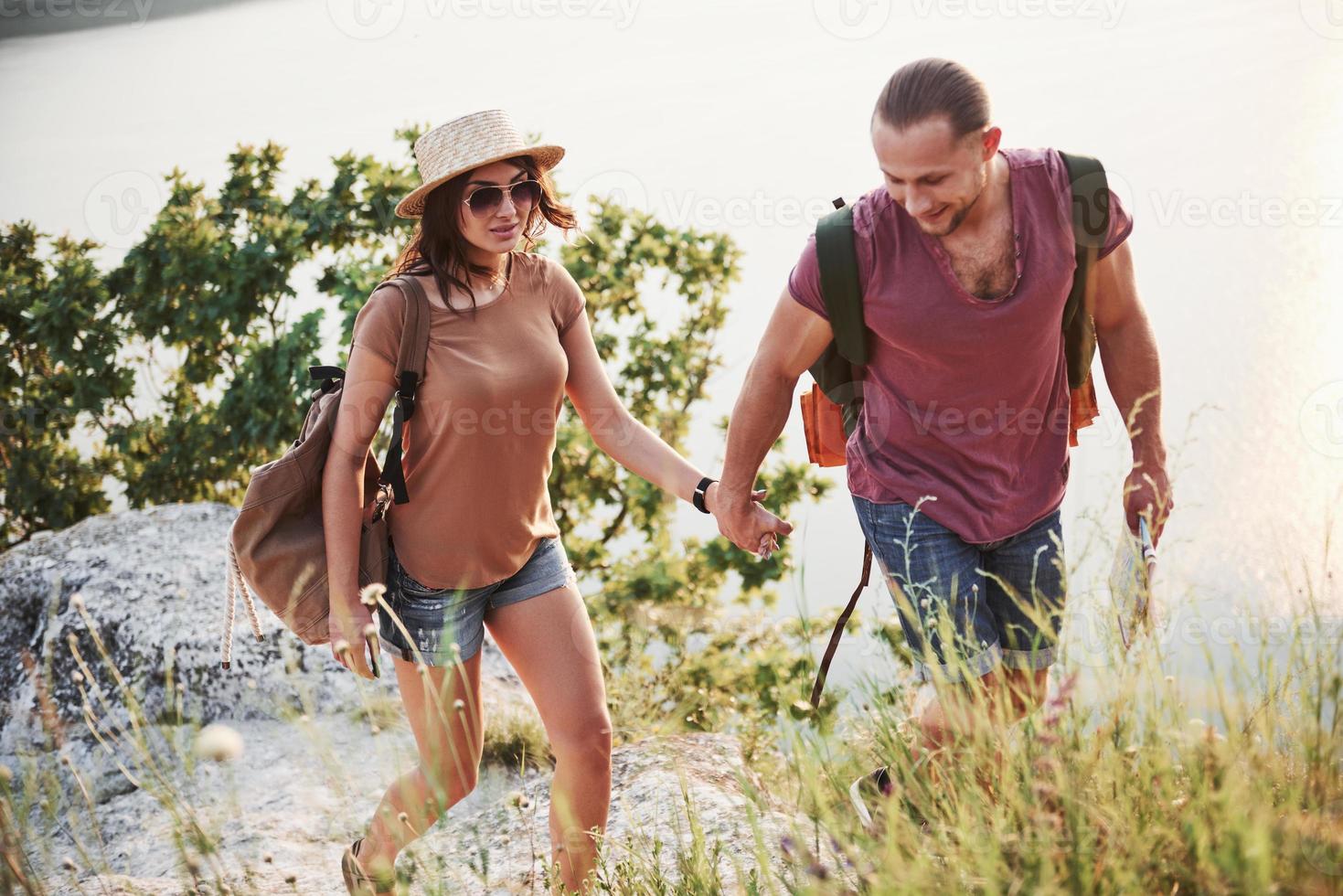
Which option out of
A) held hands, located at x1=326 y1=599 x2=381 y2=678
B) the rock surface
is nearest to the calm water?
the rock surface

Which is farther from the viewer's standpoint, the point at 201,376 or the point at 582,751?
the point at 201,376

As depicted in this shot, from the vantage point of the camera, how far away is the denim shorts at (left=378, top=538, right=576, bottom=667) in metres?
2.79

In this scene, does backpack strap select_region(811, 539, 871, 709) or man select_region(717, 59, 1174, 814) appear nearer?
man select_region(717, 59, 1174, 814)

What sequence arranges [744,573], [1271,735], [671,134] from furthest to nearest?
1. [671,134]
2. [744,573]
3. [1271,735]

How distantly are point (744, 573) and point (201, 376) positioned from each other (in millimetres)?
3478

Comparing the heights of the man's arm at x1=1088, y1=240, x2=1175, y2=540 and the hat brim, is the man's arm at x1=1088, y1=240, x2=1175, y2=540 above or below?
→ below

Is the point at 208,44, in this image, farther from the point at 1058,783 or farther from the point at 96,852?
the point at 1058,783

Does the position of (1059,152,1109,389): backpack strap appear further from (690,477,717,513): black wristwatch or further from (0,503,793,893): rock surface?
(0,503,793,893): rock surface

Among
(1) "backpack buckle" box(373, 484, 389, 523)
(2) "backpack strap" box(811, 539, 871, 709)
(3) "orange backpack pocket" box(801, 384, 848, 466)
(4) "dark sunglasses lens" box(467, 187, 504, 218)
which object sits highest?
(4) "dark sunglasses lens" box(467, 187, 504, 218)

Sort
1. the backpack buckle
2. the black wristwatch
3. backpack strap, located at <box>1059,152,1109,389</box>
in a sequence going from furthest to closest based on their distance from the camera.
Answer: the black wristwatch, the backpack buckle, backpack strap, located at <box>1059,152,1109,389</box>

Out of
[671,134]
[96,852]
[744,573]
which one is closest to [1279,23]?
[671,134]

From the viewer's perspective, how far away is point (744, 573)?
239 inches

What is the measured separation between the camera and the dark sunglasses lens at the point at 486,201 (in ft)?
9.19

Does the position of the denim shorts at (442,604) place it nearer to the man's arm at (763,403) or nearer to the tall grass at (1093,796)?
the man's arm at (763,403)
